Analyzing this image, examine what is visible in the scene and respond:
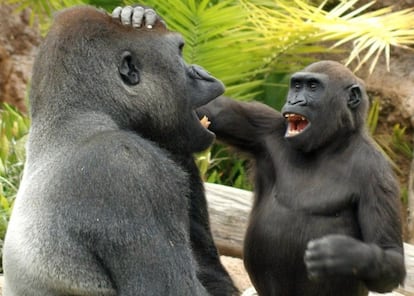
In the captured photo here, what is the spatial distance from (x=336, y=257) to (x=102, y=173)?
1200 mm

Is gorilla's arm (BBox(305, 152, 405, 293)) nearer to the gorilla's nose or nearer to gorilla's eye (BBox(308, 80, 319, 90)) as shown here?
gorilla's eye (BBox(308, 80, 319, 90))

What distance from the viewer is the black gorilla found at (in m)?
4.21

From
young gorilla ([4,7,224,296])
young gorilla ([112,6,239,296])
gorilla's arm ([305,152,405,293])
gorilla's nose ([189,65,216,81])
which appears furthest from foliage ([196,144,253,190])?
young gorilla ([4,7,224,296])

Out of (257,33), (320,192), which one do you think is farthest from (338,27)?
(320,192)

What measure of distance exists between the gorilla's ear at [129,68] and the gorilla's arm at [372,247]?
1.02 metres

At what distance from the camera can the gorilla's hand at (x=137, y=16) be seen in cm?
349

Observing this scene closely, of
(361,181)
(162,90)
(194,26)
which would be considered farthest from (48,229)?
(194,26)

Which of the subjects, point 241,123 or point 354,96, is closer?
Answer: point 354,96

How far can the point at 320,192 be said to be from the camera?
4363 millimetres

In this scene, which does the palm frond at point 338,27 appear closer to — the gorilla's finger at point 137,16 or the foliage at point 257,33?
the foliage at point 257,33

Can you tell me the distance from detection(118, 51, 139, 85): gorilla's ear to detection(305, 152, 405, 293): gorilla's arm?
40.1 inches

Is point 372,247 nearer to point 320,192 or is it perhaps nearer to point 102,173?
point 320,192

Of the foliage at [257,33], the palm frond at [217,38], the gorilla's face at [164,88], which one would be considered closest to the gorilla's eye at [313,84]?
the gorilla's face at [164,88]

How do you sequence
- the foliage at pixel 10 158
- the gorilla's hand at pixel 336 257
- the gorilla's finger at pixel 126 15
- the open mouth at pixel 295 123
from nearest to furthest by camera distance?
the gorilla's finger at pixel 126 15 < the gorilla's hand at pixel 336 257 < the open mouth at pixel 295 123 < the foliage at pixel 10 158
